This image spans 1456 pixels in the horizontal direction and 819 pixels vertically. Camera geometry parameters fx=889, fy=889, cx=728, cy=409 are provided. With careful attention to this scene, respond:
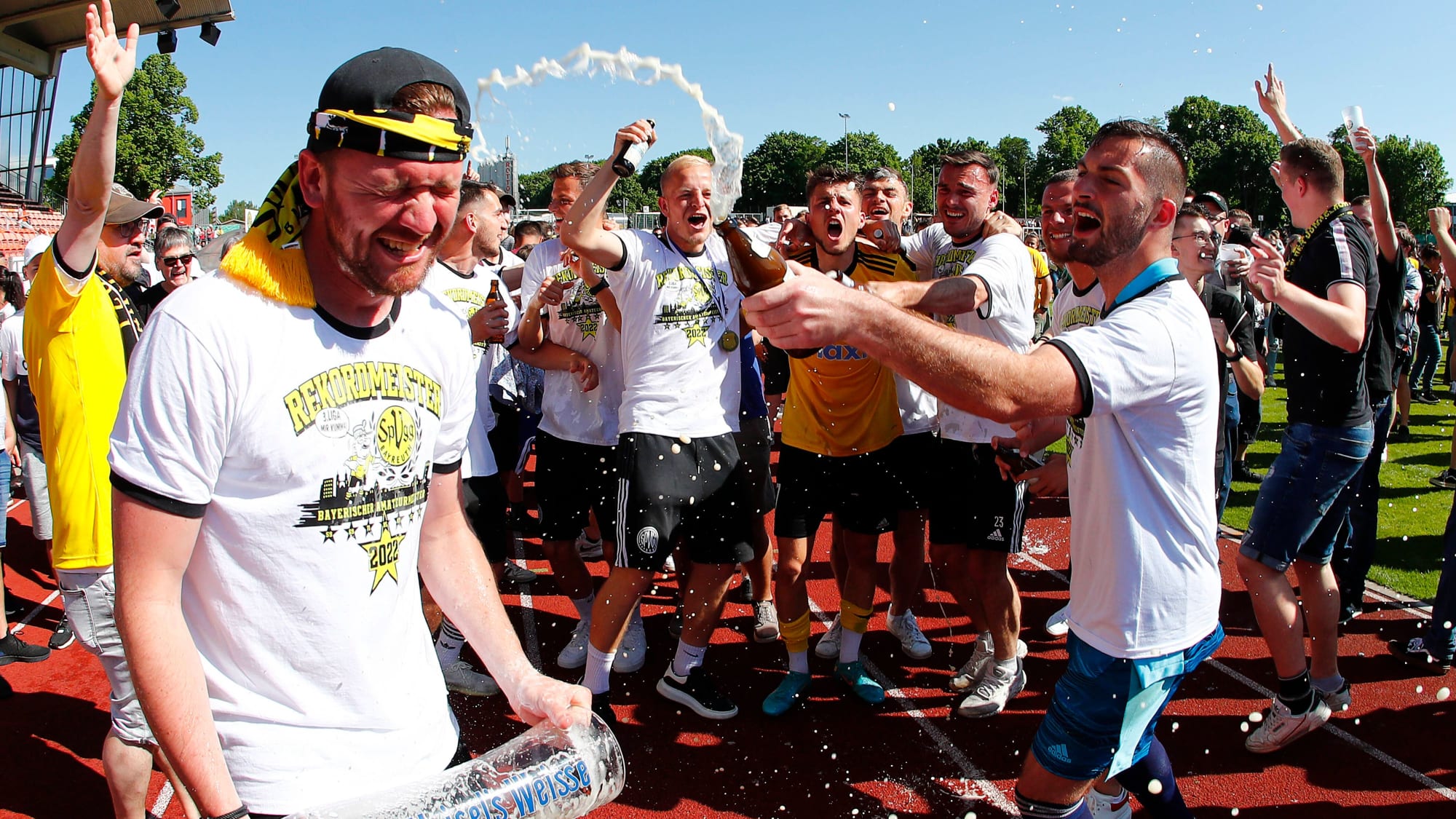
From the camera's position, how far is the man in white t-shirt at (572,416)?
16.2ft

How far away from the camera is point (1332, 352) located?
4074 millimetres

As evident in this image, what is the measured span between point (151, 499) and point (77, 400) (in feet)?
8.27

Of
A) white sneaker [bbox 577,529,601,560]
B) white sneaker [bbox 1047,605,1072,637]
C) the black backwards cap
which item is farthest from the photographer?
Result: white sneaker [bbox 577,529,601,560]

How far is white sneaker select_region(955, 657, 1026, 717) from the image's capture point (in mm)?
4250

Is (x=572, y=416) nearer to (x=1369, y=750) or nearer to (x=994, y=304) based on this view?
(x=994, y=304)

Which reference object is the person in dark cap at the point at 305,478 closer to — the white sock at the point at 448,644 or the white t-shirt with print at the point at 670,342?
the white t-shirt with print at the point at 670,342

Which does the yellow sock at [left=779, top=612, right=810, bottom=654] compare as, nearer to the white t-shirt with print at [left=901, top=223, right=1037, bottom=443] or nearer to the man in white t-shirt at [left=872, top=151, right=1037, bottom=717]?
the man in white t-shirt at [left=872, top=151, right=1037, bottom=717]

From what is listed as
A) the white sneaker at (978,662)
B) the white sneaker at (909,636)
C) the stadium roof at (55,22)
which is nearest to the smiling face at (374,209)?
the white sneaker at (978,662)

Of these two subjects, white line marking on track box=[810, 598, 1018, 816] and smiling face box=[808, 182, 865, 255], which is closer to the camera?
white line marking on track box=[810, 598, 1018, 816]

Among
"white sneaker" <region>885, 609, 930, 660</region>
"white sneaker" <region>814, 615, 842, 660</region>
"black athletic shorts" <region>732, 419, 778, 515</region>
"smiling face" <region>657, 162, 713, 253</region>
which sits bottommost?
"white sneaker" <region>814, 615, 842, 660</region>

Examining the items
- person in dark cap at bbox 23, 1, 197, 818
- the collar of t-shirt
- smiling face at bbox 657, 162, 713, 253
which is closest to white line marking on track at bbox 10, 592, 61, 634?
person in dark cap at bbox 23, 1, 197, 818

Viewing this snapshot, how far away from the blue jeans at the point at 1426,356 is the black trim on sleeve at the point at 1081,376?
14.7 m

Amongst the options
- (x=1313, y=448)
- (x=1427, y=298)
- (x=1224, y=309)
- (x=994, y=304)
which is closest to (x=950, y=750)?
(x=994, y=304)

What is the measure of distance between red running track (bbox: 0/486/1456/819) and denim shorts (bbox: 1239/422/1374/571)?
882 millimetres
